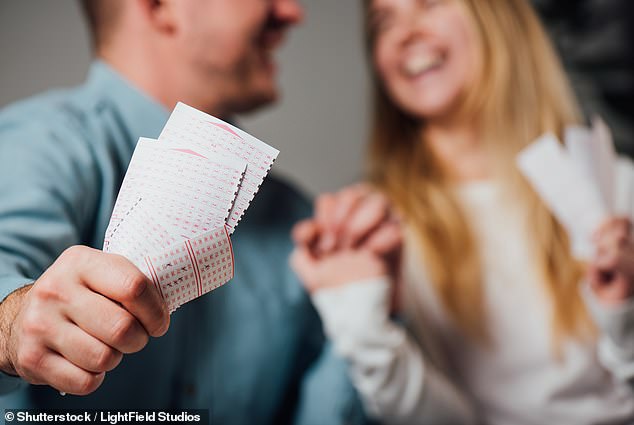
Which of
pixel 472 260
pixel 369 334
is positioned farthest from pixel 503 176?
pixel 369 334

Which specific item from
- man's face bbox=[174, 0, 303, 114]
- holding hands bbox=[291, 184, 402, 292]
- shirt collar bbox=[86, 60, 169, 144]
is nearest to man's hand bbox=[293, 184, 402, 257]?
holding hands bbox=[291, 184, 402, 292]

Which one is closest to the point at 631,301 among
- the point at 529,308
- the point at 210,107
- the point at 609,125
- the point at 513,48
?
the point at 529,308

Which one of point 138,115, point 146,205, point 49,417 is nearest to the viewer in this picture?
point 146,205

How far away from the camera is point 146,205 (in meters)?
0.43

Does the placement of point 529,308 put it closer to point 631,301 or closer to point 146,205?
point 631,301

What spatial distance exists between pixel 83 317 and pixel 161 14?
1.34 feet

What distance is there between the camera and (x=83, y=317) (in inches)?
15.9

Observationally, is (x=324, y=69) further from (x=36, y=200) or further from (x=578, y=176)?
(x=36, y=200)

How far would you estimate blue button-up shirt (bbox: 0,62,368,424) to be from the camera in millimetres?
591

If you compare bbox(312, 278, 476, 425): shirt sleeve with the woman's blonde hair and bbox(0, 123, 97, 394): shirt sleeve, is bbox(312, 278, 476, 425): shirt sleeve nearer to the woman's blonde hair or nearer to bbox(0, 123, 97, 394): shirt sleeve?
the woman's blonde hair

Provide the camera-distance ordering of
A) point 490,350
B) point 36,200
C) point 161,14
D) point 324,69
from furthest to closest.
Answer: point 324,69 → point 490,350 → point 161,14 → point 36,200

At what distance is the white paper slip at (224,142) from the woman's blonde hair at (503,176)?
0.72 m

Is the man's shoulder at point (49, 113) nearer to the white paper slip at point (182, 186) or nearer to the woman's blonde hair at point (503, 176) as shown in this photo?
the white paper slip at point (182, 186)

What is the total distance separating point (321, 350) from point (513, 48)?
2.16ft
